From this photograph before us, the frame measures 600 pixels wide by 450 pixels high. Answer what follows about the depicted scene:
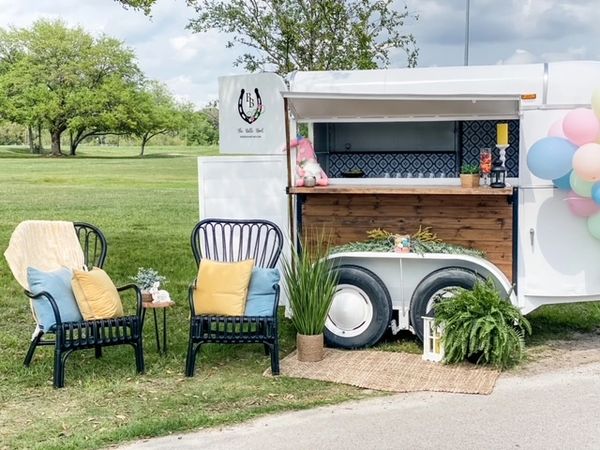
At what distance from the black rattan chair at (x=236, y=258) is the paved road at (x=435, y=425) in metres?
0.84

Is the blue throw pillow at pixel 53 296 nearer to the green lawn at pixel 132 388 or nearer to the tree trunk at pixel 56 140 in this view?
the green lawn at pixel 132 388

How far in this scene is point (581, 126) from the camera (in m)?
4.97

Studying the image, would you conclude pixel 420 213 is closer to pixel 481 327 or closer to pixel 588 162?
pixel 481 327

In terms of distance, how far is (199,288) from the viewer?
5199 mm

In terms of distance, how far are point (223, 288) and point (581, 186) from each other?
2.51 meters

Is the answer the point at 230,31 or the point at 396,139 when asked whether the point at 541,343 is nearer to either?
the point at 396,139

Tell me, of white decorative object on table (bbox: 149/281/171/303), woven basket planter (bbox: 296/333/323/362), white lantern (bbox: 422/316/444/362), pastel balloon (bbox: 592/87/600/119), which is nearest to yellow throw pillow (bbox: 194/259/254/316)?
white decorative object on table (bbox: 149/281/171/303)

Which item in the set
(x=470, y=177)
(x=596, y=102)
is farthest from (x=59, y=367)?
(x=596, y=102)

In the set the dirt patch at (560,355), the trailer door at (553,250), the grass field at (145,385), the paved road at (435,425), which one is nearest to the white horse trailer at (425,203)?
the trailer door at (553,250)

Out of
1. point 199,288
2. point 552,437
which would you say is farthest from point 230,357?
point 552,437

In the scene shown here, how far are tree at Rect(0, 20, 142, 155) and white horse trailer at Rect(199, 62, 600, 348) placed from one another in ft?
94.1

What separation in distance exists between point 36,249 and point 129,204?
1215 cm

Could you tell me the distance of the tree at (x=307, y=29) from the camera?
11.6 meters

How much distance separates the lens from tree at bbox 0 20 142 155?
32.9 meters
